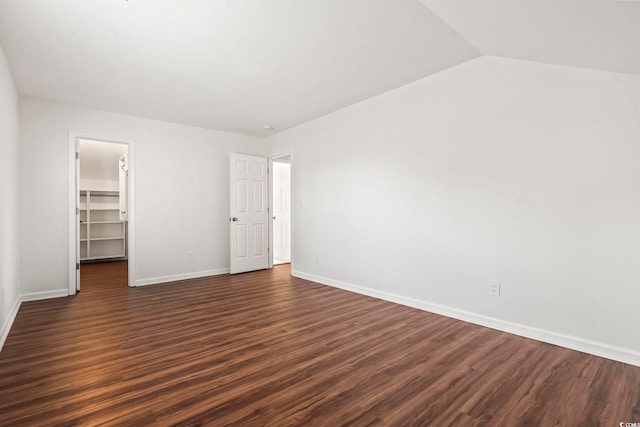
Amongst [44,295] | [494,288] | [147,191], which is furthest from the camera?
[147,191]

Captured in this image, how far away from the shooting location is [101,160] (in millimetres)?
7207

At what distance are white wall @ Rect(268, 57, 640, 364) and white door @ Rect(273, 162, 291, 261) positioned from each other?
2.90m

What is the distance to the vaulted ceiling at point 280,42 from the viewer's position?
2131 mm

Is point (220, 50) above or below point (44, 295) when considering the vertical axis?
above

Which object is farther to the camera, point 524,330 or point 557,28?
point 524,330

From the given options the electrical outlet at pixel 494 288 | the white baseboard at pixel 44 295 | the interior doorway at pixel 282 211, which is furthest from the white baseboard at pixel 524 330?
the white baseboard at pixel 44 295

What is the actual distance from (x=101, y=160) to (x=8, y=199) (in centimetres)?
459

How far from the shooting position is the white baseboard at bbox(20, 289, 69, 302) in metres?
3.94

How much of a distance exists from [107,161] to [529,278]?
8.27m

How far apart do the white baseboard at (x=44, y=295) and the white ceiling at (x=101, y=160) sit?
12.6ft

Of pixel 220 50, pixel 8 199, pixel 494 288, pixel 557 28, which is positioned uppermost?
pixel 220 50

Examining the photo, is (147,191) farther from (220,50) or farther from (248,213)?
(220,50)

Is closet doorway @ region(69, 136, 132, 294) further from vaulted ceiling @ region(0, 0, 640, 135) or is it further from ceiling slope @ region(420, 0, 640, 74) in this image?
ceiling slope @ region(420, 0, 640, 74)

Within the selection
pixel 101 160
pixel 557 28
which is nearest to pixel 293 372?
pixel 557 28
